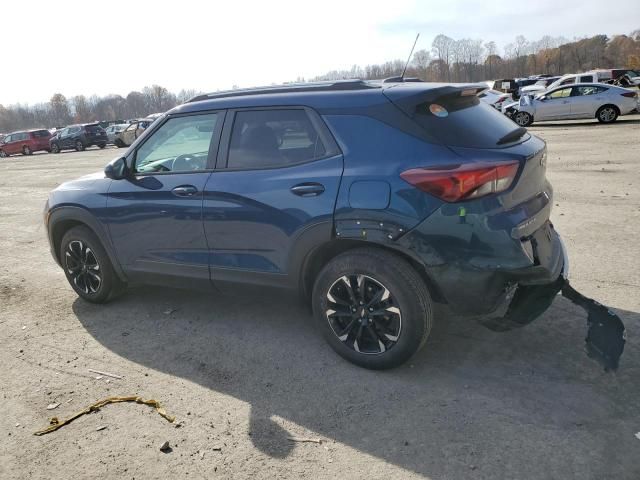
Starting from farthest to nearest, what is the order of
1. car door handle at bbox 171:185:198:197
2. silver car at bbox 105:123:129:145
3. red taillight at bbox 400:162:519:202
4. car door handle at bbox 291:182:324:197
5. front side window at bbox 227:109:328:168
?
silver car at bbox 105:123:129:145, car door handle at bbox 171:185:198:197, front side window at bbox 227:109:328:168, car door handle at bbox 291:182:324:197, red taillight at bbox 400:162:519:202

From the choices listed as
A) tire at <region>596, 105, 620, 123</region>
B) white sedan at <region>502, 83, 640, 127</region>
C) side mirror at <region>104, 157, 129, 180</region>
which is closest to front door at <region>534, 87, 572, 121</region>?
white sedan at <region>502, 83, 640, 127</region>

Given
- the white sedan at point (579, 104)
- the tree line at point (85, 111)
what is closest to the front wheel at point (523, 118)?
the white sedan at point (579, 104)

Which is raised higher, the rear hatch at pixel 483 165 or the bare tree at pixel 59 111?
the bare tree at pixel 59 111

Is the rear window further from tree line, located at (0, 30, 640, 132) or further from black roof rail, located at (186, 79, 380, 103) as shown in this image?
tree line, located at (0, 30, 640, 132)

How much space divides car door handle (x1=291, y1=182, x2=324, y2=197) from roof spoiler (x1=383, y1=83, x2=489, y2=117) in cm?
73

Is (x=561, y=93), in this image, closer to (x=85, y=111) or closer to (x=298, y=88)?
(x=298, y=88)

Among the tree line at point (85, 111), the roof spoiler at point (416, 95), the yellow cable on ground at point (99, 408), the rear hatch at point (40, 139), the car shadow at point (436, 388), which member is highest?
the tree line at point (85, 111)

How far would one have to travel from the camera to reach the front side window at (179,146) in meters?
4.13

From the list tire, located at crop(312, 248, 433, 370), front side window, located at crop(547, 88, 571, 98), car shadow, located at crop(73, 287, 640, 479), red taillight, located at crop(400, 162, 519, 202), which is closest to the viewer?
car shadow, located at crop(73, 287, 640, 479)

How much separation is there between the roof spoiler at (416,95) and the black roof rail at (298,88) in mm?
270

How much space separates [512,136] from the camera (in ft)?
11.5

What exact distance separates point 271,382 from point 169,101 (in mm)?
146296

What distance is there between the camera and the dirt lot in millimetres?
2732

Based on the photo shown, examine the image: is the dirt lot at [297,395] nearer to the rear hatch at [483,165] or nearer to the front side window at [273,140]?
the rear hatch at [483,165]
